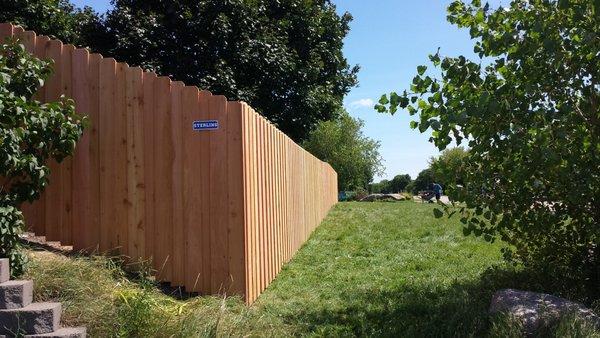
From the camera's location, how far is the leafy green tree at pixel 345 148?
5306 centimetres

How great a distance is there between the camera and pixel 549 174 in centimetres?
560

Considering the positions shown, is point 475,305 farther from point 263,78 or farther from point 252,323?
point 263,78

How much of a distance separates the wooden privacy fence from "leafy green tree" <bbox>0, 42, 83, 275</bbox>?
0.39 metres

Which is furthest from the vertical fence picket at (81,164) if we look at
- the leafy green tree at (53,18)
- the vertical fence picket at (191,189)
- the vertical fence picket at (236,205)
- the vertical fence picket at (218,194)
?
the leafy green tree at (53,18)

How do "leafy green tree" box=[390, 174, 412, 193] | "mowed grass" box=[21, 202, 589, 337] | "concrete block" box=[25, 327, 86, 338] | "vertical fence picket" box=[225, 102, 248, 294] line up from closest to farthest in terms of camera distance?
"concrete block" box=[25, 327, 86, 338] → "mowed grass" box=[21, 202, 589, 337] → "vertical fence picket" box=[225, 102, 248, 294] → "leafy green tree" box=[390, 174, 412, 193]

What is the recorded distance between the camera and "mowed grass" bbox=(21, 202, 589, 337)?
14.8 ft

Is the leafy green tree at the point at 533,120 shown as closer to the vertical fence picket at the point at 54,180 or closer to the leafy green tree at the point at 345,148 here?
the vertical fence picket at the point at 54,180

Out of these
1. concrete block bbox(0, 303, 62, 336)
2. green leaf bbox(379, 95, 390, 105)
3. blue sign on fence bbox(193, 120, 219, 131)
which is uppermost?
green leaf bbox(379, 95, 390, 105)

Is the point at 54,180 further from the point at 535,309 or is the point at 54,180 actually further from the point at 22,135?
the point at 535,309

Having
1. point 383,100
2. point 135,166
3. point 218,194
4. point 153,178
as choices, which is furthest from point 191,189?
point 383,100

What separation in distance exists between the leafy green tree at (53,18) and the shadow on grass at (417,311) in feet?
29.5

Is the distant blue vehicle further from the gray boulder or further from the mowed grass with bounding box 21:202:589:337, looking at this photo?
the gray boulder

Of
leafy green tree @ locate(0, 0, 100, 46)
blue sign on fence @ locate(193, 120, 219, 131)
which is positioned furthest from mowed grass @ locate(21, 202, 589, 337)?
leafy green tree @ locate(0, 0, 100, 46)

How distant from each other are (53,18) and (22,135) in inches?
342
